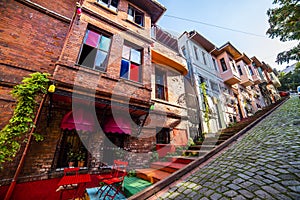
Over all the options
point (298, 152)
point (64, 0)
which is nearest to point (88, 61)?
point (64, 0)

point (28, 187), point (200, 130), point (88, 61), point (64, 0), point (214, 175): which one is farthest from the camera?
point (200, 130)

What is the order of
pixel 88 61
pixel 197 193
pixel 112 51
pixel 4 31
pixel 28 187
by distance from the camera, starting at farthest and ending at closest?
pixel 112 51 < pixel 88 61 < pixel 4 31 < pixel 28 187 < pixel 197 193

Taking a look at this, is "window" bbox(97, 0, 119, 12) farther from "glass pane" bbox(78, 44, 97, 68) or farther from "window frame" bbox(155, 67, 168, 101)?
"window frame" bbox(155, 67, 168, 101)

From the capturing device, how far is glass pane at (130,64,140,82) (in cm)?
624

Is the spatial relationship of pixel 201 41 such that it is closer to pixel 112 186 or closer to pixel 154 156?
pixel 154 156

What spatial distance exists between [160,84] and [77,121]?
608 centimetres

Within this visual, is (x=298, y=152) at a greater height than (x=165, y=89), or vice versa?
(x=165, y=89)

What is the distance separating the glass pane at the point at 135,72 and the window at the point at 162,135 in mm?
3164

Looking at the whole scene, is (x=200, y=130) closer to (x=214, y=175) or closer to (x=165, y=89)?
(x=165, y=89)

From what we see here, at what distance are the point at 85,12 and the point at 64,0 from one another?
2.64 metres

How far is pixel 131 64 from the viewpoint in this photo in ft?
21.2

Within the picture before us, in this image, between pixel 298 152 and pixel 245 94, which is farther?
pixel 245 94

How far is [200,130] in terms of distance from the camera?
8.83 metres

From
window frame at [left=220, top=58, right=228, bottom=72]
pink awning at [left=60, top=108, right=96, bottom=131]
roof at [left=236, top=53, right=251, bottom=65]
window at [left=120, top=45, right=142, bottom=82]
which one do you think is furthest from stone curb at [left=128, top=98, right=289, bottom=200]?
roof at [left=236, top=53, right=251, bottom=65]
